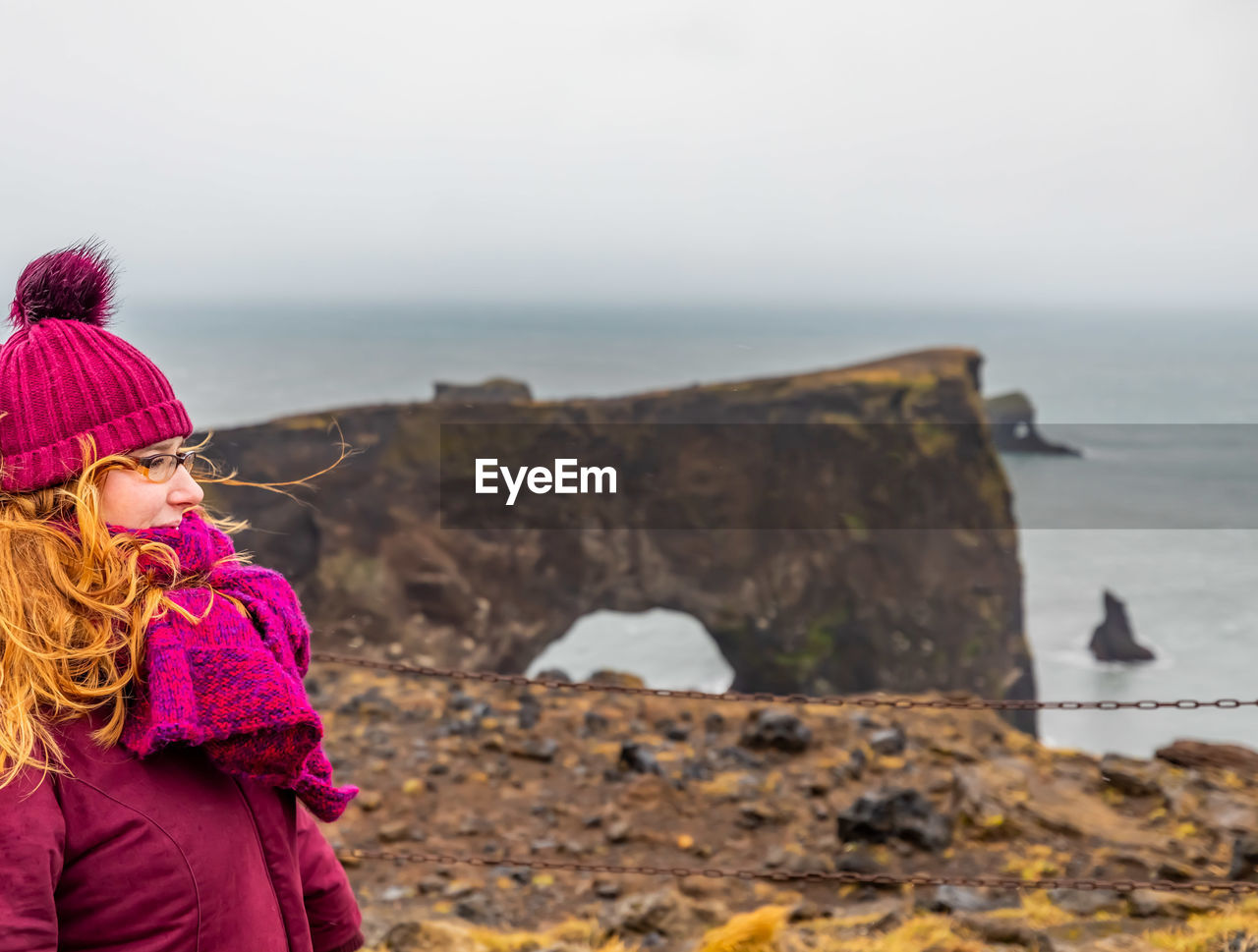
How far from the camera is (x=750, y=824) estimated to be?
6.61 metres

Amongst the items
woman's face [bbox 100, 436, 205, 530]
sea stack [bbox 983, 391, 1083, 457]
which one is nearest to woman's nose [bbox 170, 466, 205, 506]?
woman's face [bbox 100, 436, 205, 530]

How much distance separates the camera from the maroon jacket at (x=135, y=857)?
114 centimetres

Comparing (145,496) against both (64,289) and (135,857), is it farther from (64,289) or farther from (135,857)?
(135,857)

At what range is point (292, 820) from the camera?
4.87 feet

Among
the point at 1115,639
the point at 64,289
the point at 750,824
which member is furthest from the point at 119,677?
the point at 1115,639

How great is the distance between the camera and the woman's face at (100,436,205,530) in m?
1.33

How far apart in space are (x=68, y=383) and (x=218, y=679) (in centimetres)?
45

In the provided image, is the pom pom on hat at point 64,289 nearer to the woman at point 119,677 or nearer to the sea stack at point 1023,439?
the woman at point 119,677

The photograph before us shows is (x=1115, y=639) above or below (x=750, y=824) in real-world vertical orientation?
below

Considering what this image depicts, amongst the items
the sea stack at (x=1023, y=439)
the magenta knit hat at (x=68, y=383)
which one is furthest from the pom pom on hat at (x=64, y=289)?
the sea stack at (x=1023, y=439)

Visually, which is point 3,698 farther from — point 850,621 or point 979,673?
point 979,673

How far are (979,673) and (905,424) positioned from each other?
7.58m

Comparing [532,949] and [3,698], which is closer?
[3,698]

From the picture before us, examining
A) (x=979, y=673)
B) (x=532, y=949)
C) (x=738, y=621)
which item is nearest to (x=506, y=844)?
(x=532, y=949)
